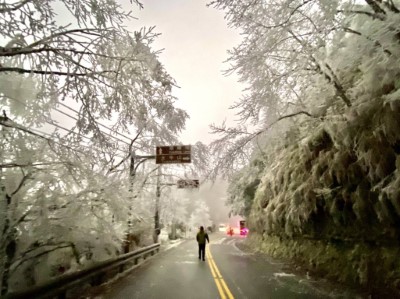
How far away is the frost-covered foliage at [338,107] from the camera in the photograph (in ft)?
27.6

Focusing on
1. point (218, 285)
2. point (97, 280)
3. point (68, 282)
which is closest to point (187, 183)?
point (97, 280)

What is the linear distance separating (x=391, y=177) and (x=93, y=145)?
22.4 feet

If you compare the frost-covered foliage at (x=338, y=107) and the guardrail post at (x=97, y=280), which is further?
the guardrail post at (x=97, y=280)

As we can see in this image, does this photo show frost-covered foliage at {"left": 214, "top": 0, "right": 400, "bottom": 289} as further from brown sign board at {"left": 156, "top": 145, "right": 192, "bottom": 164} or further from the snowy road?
brown sign board at {"left": 156, "top": 145, "right": 192, "bottom": 164}

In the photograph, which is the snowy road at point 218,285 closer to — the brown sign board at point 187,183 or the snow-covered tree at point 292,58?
the snow-covered tree at point 292,58

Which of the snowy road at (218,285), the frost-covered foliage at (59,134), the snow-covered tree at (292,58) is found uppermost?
the snow-covered tree at (292,58)

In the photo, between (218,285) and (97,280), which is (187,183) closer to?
(97,280)

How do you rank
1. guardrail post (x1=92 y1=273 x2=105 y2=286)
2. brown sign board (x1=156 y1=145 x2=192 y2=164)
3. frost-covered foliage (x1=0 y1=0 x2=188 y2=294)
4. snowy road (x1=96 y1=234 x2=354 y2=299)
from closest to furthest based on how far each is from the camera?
frost-covered foliage (x1=0 y1=0 x2=188 y2=294)
snowy road (x1=96 y1=234 x2=354 y2=299)
guardrail post (x1=92 y1=273 x2=105 y2=286)
brown sign board (x1=156 y1=145 x2=192 y2=164)

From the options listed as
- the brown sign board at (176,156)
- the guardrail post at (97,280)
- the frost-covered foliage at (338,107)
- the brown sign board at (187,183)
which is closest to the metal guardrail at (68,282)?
the guardrail post at (97,280)

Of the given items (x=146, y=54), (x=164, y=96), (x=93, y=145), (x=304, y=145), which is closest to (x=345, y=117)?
(x=304, y=145)

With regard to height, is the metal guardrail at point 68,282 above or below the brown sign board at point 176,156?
below

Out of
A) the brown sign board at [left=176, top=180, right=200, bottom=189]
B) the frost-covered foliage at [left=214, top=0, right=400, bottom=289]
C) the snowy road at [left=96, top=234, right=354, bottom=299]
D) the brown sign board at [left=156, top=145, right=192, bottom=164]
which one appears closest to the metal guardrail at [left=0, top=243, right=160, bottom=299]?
the snowy road at [left=96, top=234, right=354, bottom=299]

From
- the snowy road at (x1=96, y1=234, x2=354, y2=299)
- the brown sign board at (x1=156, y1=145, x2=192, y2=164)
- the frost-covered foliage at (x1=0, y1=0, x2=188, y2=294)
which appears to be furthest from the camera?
the brown sign board at (x1=156, y1=145, x2=192, y2=164)

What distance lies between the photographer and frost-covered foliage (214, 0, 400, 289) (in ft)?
27.6
